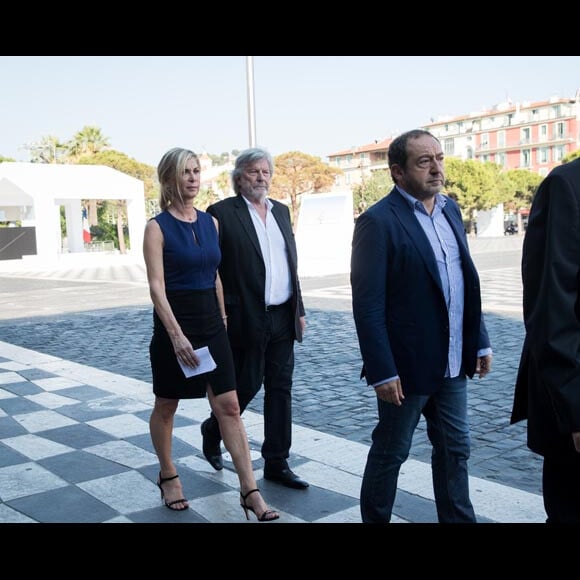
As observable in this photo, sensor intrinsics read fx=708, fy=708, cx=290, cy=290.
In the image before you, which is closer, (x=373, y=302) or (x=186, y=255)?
(x=373, y=302)

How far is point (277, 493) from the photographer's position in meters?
3.77

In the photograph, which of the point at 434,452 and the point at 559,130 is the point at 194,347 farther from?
the point at 559,130

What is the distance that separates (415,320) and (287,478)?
5.00ft

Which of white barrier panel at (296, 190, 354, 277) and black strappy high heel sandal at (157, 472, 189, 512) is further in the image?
white barrier panel at (296, 190, 354, 277)

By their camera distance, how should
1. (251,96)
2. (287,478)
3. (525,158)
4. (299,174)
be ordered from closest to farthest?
(287,478) < (251,96) < (299,174) < (525,158)

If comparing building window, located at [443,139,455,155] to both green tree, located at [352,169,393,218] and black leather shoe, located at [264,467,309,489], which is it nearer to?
green tree, located at [352,169,393,218]

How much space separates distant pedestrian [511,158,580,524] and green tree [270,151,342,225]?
182 ft

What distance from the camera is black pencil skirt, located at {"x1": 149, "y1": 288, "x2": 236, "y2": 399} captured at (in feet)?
11.1

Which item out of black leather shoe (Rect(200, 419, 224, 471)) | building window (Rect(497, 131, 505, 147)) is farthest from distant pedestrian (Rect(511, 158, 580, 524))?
building window (Rect(497, 131, 505, 147))

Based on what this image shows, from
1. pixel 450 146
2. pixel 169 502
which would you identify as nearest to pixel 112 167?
pixel 169 502

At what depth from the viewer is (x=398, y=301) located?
9.05ft

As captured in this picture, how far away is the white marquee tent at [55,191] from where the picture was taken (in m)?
30.5
